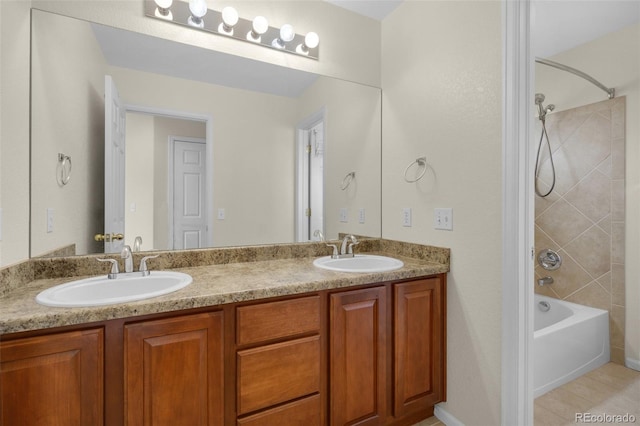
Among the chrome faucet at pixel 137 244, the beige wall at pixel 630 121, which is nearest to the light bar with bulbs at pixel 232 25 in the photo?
the chrome faucet at pixel 137 244

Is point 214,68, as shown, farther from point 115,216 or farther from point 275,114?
point 115,216

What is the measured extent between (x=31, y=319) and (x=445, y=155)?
1805 millimetres

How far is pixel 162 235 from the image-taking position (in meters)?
1.56

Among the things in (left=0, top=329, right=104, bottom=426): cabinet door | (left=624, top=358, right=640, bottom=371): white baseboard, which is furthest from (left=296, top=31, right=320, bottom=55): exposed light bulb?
(left=624, top=358, right=640, bottom=371): white baseboard

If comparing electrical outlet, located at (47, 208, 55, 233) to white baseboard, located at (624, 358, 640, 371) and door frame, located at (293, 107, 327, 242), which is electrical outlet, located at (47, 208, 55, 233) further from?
white baseboard, located at (624, 358, 640, 371)

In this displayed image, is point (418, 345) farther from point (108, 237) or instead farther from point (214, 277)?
point (108, 237)

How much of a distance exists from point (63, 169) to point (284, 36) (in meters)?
1.33

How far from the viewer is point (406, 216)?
6.19ft

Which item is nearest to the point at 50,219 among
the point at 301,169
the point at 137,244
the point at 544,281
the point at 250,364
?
the point at 137,244

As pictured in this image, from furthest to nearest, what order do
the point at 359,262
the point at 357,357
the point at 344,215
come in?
the point at 344,215 < the point at 359,262 < the point at 357,357

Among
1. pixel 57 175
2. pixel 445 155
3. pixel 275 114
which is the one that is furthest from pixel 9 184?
pixel 445 155

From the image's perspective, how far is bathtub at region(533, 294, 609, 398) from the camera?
1867mm

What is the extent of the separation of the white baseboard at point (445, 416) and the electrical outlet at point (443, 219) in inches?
39.2

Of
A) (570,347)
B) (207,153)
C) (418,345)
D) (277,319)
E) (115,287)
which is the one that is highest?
(207,153)
